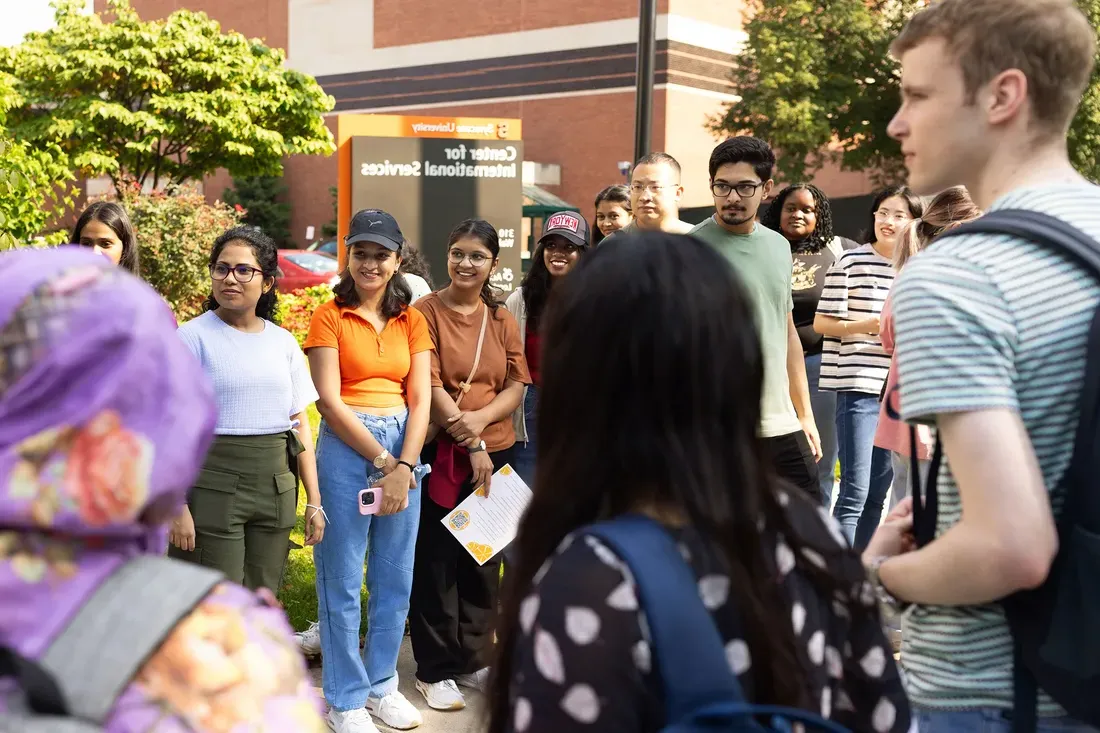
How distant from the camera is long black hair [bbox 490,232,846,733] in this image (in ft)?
4.46

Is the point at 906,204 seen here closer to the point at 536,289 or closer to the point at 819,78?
the point at 536,289

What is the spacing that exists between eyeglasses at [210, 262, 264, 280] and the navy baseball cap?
0.47 meters

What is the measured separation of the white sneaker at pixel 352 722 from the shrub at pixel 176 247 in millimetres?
12902

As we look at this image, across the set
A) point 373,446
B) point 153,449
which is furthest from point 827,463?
point 153,449

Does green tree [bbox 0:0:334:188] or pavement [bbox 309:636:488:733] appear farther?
green tree [bbox 0:0:334:188]

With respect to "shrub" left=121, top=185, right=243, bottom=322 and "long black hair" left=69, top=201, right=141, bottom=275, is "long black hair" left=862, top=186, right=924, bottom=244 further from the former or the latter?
"shrub" left=121, top=185, right=243, bottom=322

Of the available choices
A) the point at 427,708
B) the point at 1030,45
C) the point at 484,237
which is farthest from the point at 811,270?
the point at 1030,45

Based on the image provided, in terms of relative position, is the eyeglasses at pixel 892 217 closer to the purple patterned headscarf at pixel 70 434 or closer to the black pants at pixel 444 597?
the black pants at pixel 444 597

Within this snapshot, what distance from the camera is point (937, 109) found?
1.74 meters

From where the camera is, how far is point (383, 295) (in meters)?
4.50

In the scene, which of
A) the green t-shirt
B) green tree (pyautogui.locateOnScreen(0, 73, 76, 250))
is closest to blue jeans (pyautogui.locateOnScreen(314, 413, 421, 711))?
the green t-shirt

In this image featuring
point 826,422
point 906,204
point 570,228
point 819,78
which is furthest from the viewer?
point 819,78

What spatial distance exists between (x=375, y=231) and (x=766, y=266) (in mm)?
1612

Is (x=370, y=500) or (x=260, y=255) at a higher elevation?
(x=260, y=255)
